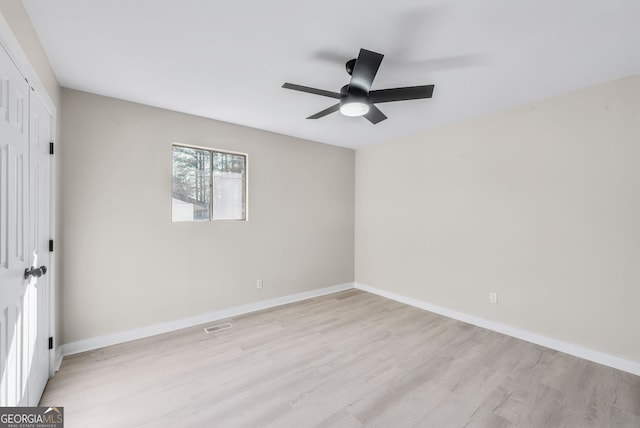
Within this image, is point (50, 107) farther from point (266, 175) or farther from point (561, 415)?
point (561, 415)

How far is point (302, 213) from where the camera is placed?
4.29 metres

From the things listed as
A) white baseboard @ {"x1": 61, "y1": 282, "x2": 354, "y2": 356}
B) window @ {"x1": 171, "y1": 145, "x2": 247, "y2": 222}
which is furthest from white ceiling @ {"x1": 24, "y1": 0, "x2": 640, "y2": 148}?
white baseboard @ {"x1": 61, "y1": 282, "x2": 354, "y2": 356}

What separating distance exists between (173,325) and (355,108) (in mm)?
3022

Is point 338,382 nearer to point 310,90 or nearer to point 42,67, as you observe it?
point 310,90

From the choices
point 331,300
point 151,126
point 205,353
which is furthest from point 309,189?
point 205,353

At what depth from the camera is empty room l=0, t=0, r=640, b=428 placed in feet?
5.59

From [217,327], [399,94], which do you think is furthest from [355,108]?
[217,327]

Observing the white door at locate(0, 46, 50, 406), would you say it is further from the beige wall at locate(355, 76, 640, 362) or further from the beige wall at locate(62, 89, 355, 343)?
the beige wall at locate(355, 76, 640, 362)

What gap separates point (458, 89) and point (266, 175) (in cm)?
252

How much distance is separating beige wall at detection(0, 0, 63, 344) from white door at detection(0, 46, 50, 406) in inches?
7.5

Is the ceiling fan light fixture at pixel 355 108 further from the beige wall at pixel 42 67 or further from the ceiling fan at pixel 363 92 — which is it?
the beige wall at pixel 42 67

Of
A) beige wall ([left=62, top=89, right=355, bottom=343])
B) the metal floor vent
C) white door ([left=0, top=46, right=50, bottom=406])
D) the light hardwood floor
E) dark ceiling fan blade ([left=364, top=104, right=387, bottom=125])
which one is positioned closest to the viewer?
white door ([left=0, top=46, right=50, bottom=406])

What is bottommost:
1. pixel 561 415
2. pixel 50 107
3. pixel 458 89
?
pixel 561 415

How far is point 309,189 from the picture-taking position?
4359 millimetres
